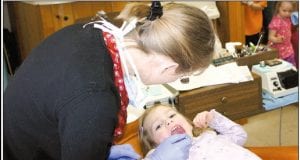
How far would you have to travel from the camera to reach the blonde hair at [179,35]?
0.86m

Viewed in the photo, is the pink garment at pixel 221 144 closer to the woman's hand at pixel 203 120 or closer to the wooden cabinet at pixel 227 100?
the woman's hand at pixel 203 120

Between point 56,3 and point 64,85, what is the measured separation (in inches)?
52.4

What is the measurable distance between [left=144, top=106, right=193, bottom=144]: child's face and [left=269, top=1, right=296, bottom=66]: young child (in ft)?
3.85

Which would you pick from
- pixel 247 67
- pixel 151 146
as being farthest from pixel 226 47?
pixel 151 146

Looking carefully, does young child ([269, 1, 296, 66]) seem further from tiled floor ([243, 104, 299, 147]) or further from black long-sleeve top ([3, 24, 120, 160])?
black long-sleeve top ([3, 24, 120, 160])

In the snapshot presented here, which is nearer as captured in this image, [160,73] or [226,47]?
[160,73]

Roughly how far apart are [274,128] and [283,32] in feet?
1.95

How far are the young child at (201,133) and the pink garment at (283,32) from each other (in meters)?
1.08

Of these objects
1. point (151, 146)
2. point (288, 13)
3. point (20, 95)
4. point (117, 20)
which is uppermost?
point (117, 20)

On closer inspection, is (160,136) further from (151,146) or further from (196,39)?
(196,39)

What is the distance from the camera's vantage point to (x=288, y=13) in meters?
2.37

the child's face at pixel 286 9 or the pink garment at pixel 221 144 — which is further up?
the child's face at pixel 286 9

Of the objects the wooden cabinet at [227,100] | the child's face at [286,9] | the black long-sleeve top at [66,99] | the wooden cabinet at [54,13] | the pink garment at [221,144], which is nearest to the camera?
the black long-sleeve top at [66,99]

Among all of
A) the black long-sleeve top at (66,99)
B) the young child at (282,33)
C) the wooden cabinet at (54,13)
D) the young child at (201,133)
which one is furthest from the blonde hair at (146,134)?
the young child at (282,33)
